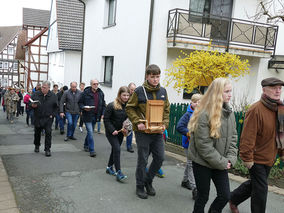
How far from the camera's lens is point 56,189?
470 cm

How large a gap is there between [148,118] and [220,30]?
8.98 metres

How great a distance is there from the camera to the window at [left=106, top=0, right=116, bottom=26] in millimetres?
14703

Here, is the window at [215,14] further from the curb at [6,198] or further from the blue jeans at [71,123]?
the curb at [6,198]

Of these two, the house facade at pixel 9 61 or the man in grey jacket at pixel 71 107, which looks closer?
the man in grey jacket at pixel 71 107

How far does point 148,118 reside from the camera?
4.25m

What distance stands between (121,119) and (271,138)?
270 cm

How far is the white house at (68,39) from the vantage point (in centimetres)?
2197

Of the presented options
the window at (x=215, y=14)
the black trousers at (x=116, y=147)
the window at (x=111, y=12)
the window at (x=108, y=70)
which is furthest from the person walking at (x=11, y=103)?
the black trousers at (x=116, y=147)

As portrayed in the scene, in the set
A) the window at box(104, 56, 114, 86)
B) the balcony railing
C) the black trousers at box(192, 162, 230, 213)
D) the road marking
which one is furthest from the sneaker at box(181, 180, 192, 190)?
the window at box(104, 56, 114, 86)

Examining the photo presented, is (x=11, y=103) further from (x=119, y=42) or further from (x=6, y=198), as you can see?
(x=6, y=198)

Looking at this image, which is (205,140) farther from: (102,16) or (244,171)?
(102,16)

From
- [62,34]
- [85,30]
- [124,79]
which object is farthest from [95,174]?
[62,34]

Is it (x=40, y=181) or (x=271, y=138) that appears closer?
(x=271, y=138)

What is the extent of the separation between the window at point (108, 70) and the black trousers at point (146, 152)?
10.7m
